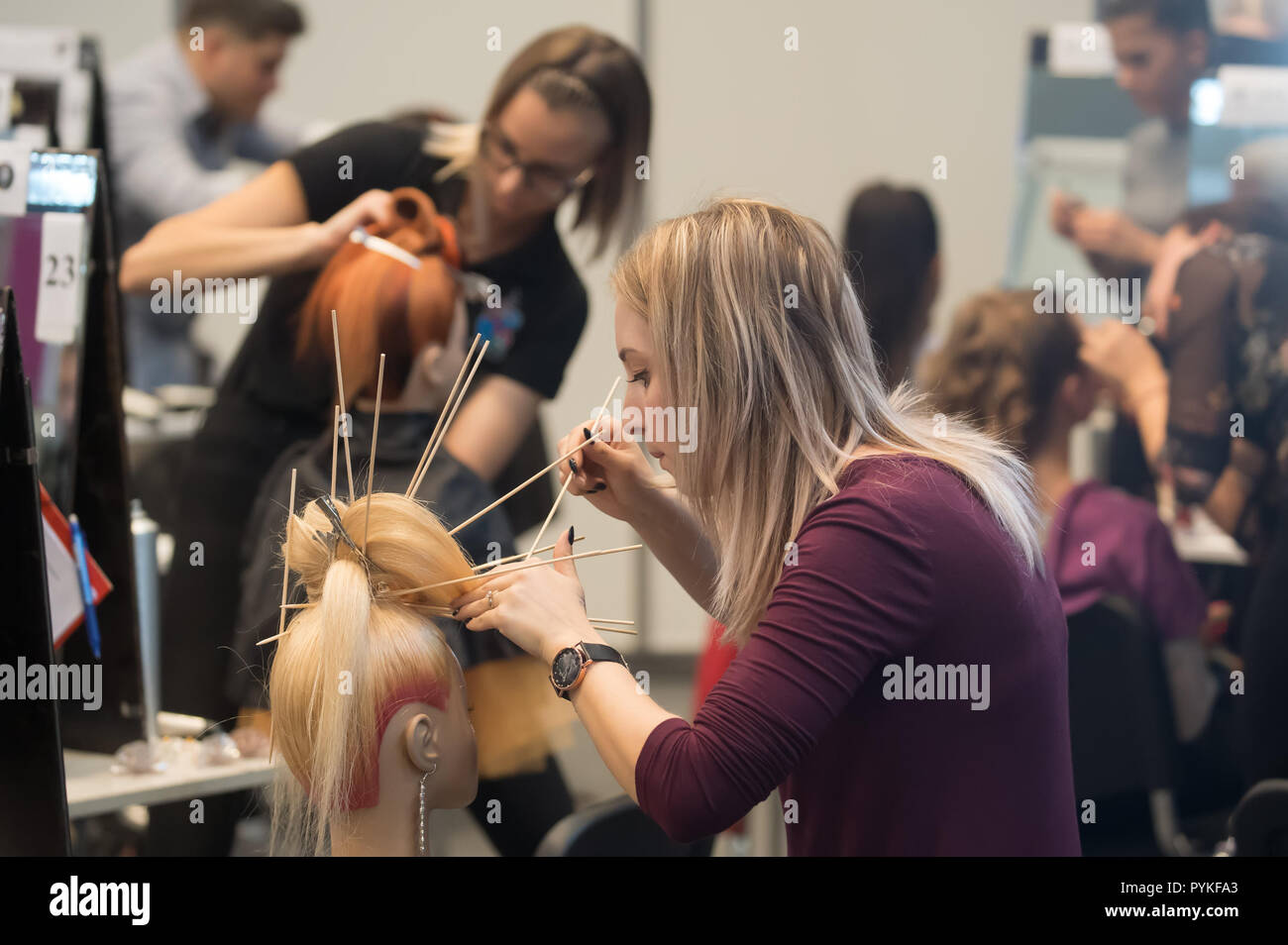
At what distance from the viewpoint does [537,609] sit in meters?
1.12

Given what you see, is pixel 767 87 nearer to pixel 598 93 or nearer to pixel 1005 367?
pixel 1005 367

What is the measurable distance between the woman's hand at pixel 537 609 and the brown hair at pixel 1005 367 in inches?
68.4

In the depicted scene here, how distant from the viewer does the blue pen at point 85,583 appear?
1.64 metres

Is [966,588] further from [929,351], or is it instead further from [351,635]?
[929,351]

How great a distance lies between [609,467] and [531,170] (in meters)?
1.12

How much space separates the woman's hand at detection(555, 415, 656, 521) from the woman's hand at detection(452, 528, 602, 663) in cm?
16

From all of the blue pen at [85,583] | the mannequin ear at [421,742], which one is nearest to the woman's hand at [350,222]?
the blue pen at [85,583]

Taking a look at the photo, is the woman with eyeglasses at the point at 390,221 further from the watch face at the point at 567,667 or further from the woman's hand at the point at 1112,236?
the woman's hand at the point at 1112,236

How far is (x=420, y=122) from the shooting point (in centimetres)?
245

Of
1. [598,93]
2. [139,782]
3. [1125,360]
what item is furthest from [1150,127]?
[139,782]

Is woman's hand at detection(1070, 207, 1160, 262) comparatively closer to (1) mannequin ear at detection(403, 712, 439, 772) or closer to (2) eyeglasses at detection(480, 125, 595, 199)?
(2) eyeglasses at detection(480, 125, 595, 199)

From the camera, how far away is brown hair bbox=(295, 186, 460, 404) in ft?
6.61
